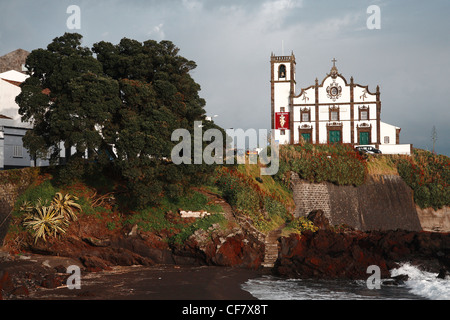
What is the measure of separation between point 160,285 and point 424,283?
11.8 m

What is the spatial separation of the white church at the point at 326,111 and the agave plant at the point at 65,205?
110ft

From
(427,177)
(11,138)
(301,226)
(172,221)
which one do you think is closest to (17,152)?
(11,138)

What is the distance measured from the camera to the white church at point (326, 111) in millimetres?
56938

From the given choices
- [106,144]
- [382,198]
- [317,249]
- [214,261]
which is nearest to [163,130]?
[106,144]

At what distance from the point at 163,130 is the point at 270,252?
30.5ft

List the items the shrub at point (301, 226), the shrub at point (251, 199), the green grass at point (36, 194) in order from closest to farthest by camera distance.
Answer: the green grass at point (36, 194)
the shrub at point (251, 199)
the shrub at point (301, 226)

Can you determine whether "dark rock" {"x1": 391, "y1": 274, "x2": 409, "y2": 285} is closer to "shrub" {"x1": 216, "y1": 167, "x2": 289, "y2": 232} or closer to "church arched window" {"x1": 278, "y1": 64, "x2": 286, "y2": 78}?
"shrub" {"x1": 216, "y1": 167, "x2": 289, "y2": 232}

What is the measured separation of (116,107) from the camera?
2811 centimetres

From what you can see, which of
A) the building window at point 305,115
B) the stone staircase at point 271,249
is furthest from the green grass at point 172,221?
the building window at point 305,115

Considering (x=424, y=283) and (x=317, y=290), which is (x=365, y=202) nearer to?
(x=424, y=283)

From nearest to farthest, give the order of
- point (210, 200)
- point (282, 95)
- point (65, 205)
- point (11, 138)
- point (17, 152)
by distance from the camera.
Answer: point (65, 205)
point (210, 200)
point (11, 138)
point (17, 152)
point (282, 95)

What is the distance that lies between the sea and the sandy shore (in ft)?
3.40

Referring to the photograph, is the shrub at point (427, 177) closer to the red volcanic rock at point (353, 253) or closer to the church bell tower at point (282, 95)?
the red volcanic rock at point (353, 253)

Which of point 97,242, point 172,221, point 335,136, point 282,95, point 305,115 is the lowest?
point 97,242
